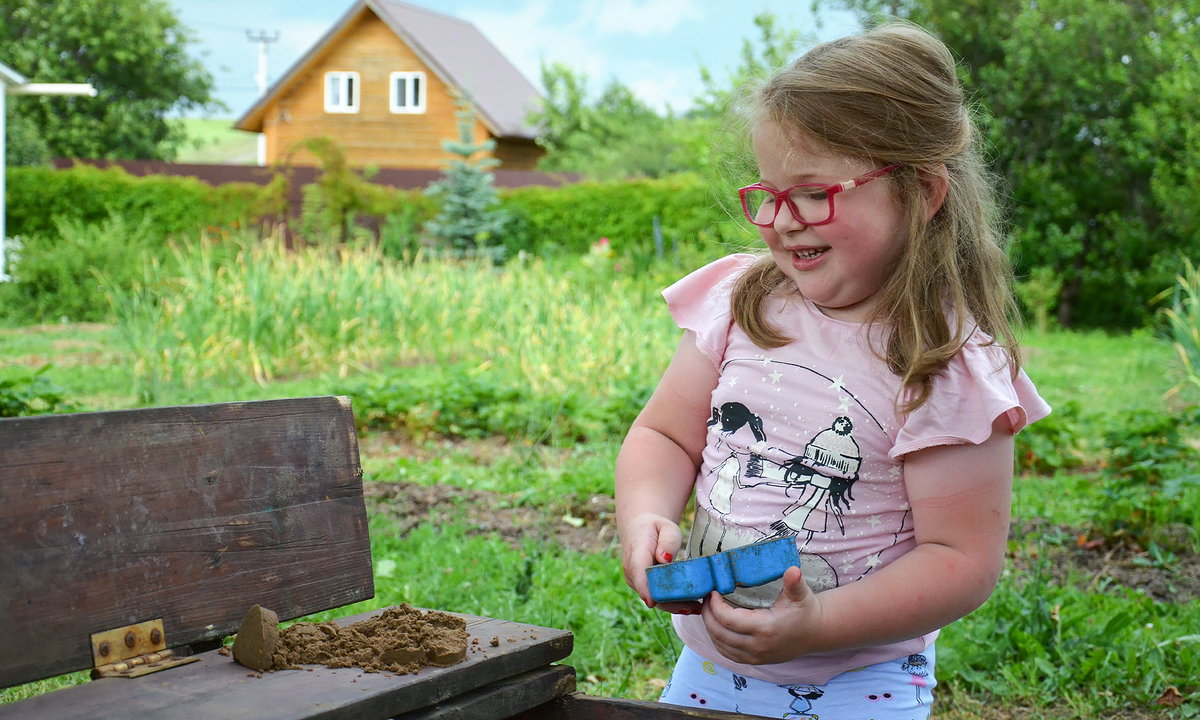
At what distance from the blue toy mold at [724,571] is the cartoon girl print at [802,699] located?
402 mm

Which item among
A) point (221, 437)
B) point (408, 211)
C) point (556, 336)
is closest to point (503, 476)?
point (556, 336)

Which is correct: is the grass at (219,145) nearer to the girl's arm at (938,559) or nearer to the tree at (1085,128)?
the tree at (1085,128)

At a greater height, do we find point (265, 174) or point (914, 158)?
point (265, 174)

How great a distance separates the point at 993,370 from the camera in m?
1.44

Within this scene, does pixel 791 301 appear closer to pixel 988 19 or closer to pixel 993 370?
pixel 993 370

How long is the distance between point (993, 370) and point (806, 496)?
334mm

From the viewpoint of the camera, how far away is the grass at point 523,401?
2770mm

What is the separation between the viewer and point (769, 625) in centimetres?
127

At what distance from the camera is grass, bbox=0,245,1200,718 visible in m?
2.77

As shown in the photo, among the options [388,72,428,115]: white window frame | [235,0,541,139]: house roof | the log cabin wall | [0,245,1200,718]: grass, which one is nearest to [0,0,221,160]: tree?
[235,0,541,139]: house roof

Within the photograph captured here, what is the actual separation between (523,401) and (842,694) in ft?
15.4

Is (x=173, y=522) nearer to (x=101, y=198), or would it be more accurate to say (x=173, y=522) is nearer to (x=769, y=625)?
(x=769, y=625)

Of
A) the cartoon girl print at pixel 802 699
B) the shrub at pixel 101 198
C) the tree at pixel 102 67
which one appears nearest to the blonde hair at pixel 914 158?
the cartoon girl print at pixel 802 699

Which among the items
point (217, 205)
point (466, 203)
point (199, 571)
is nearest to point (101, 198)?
point (217, 205)
